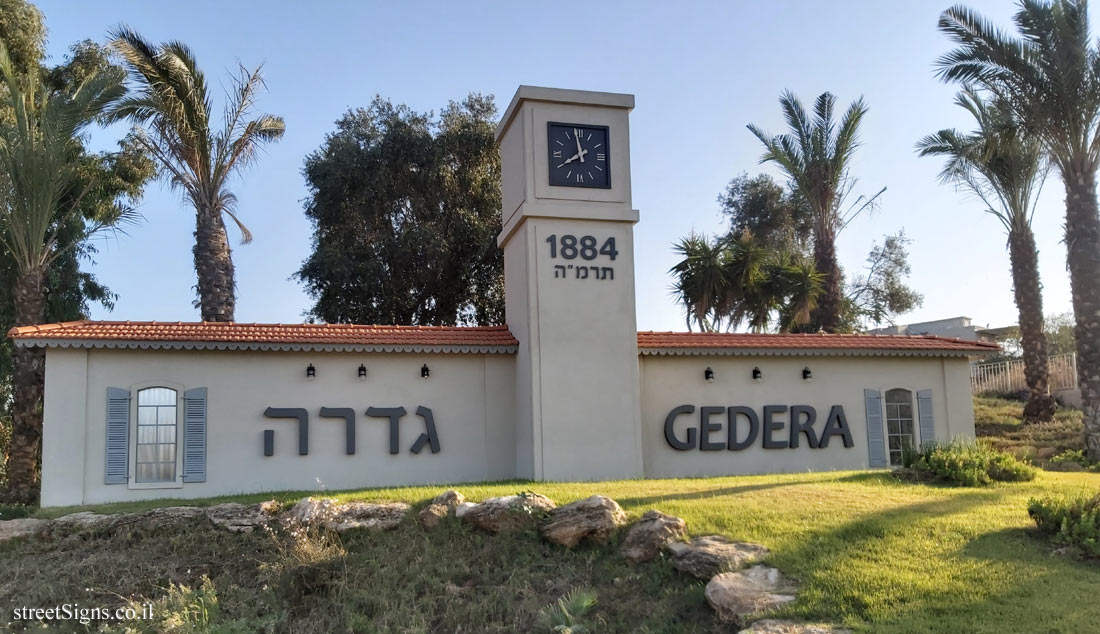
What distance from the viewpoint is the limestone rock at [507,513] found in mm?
11812

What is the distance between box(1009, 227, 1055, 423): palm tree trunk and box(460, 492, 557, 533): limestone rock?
18.1 meters

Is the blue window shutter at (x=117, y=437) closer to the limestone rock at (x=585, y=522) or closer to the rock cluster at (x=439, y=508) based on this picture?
the rock cluster at (x=439, y=508)

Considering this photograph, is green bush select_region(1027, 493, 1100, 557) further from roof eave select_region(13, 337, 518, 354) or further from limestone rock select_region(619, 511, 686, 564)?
roof eave select_region(13, 337, 518, 354)

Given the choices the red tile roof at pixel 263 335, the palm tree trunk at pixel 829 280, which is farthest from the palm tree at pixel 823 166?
the red tile roof at pixel 263 335

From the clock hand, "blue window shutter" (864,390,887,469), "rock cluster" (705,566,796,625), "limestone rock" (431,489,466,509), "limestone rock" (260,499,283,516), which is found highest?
the clock hand

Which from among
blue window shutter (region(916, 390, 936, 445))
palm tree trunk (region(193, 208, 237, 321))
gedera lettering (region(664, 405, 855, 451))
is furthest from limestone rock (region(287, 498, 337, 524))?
blue window shutter (region(916, 390, 936, 445))

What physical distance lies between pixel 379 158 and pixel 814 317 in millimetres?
14544

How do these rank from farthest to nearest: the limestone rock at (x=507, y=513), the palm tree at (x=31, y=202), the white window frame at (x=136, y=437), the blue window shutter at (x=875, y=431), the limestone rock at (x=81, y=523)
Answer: the blue window shutter at (x=875, y=431), the palm tree at (x=31, y=202), the white window frame at (x=136, y=437), the limestone rock at (x=81, y=523), the limestone rock at (x=507, y=513)

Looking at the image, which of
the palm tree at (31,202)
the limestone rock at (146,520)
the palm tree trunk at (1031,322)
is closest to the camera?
the limestone rock at (146,520)

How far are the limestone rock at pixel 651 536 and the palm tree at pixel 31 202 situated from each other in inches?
493

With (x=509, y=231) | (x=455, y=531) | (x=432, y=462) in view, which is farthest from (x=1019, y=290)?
(x=455, y=531)

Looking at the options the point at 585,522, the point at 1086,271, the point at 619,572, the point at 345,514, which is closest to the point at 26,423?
the point at 345,514

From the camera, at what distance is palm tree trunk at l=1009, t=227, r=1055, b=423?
81.3ft

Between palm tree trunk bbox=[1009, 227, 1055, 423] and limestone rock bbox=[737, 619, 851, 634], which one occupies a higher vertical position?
palm tree trunk bbox=[1009, 227, 1055, 423]
